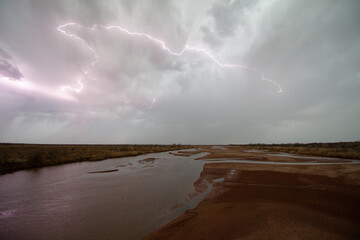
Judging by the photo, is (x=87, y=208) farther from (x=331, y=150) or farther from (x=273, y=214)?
(x=331, y=150)

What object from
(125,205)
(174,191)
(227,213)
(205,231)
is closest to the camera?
(205,231)

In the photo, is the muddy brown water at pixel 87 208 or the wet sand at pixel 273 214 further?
the muddy brown water at pixel 87 208

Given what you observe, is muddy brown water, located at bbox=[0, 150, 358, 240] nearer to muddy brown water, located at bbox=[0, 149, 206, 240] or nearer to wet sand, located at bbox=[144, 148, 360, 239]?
muddy brown water, located at bbox=[0, 149, 206, 240]

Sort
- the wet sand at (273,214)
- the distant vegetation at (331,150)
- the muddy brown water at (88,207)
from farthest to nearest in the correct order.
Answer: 1. the distant vegetation at (331,150)
2. the muddy brown water at (88,207)
3. the wet sand at (273,214)

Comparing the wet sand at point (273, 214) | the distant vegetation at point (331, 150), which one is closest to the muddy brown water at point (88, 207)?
the wet sand at point (273, 214)

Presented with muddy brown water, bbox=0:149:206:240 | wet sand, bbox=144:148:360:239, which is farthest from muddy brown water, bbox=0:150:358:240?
wet sand, bbox=144:148:360:239

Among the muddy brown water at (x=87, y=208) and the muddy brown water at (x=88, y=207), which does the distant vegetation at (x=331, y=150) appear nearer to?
the muddy brown water at (x=88, y=207)

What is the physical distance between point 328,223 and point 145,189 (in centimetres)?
984

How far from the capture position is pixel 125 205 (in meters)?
7.64

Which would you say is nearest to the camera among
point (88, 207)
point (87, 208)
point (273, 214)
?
point (273, 214)

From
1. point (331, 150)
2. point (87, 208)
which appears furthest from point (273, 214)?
point (331, 150)

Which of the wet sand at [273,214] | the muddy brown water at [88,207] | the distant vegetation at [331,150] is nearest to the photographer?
the wet sand at [273,214]

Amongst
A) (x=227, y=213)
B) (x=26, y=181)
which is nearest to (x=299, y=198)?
(x=227, y=213)

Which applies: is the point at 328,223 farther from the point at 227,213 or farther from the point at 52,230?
the point at 52,230
